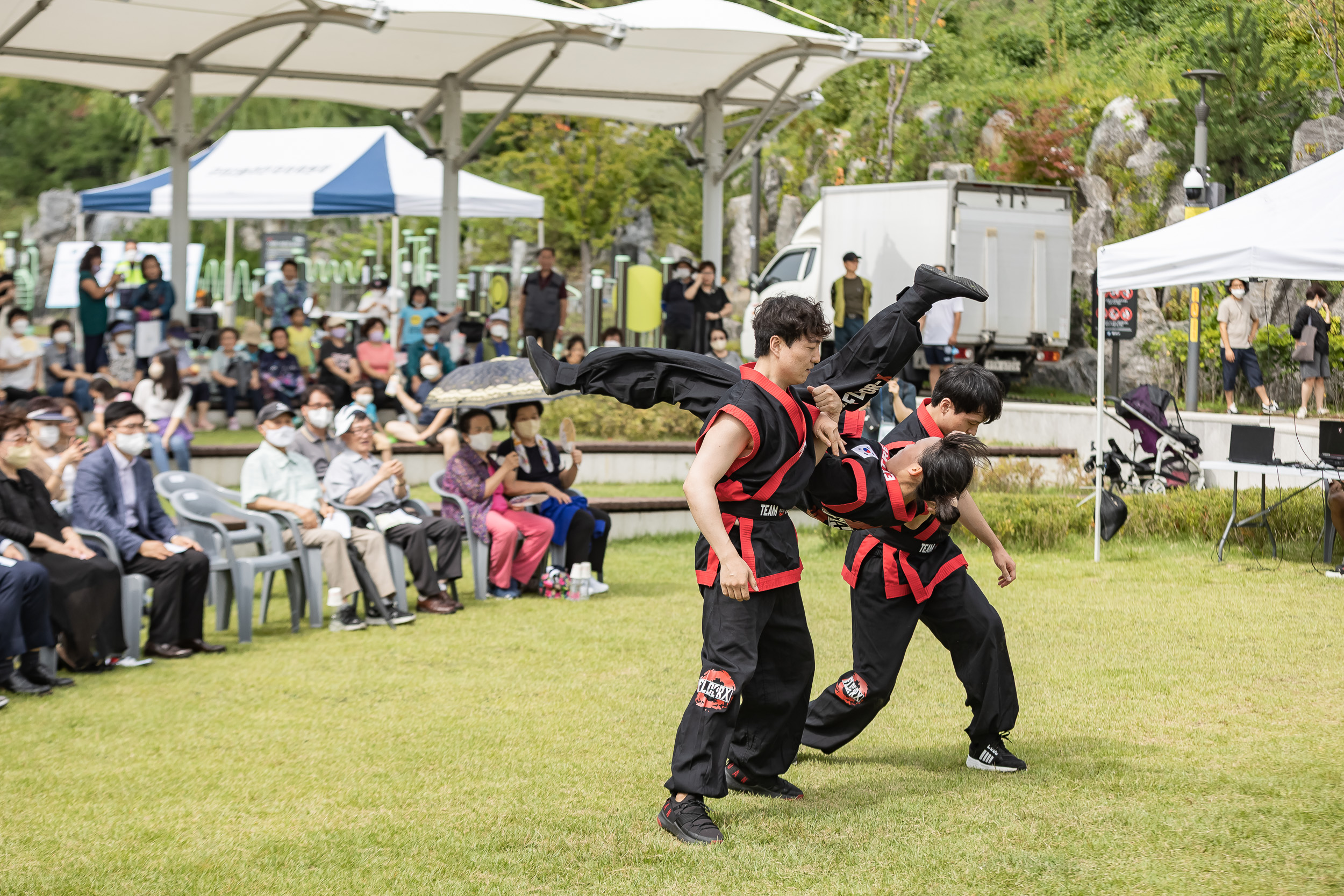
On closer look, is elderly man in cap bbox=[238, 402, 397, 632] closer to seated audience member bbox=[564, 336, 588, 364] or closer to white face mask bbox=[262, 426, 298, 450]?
white face mask bbox=[262, 426, 298, 450]

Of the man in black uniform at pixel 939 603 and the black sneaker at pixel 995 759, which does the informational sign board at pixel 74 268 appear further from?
the black sneaker at pixel 995 759

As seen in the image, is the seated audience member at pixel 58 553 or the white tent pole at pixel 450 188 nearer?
the seated audience member at pixel 58 553

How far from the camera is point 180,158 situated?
14.4 m

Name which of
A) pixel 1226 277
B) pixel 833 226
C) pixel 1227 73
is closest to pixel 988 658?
pixel 1226 277

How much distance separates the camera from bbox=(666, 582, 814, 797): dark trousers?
173 inches

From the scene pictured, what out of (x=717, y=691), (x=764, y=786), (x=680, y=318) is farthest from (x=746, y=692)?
(x=680, y=318)

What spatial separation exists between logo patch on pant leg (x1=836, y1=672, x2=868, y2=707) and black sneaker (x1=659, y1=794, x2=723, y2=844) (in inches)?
37.8

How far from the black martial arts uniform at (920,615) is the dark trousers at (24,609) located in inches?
162

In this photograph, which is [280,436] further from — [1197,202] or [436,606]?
[1197,202]

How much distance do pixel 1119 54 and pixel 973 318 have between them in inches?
512

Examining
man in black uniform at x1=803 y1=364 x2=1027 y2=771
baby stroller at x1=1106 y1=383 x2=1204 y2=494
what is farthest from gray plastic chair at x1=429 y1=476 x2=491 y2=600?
baby stroller at x1=1106 y1=383 x2=1204 y2=494

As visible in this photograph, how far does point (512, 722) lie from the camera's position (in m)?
6.15

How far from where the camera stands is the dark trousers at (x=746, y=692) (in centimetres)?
439

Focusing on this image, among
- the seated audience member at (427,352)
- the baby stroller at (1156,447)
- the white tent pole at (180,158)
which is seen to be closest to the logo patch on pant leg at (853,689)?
the baby stroller at (1156,447)
